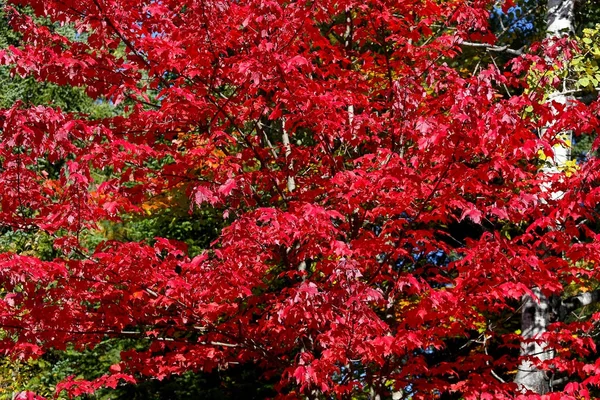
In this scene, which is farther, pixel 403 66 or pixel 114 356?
pixel 114 356

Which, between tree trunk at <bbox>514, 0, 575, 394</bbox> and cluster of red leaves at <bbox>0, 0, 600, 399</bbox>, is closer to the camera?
cluster of red leaves at <bbox>0, 0, 600, 399</bbox>

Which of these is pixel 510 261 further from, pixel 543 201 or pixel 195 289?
pixel 195 289

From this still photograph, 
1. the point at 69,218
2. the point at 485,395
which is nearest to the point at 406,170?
the point at 485,395

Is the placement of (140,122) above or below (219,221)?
above

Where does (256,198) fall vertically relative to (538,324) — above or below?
above

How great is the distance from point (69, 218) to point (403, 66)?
3603 mm

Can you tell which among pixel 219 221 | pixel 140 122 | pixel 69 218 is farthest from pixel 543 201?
pixel 219 221

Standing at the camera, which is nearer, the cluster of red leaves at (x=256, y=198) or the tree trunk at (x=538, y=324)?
the cluster of red leaves at (x=256, y=198)

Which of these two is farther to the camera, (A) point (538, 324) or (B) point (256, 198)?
(A) point (538, 324)

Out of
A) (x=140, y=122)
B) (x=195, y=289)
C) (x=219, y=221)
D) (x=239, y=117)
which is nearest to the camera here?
(x=195, y=289)

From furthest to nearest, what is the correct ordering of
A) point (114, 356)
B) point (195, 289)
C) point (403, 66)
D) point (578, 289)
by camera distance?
point (114, 356), point (578, 289), point (403, 66), point (195, 289)

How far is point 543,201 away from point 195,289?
3.17 m

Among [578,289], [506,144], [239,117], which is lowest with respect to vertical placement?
[578,289]

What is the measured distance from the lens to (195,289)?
5.04 m
